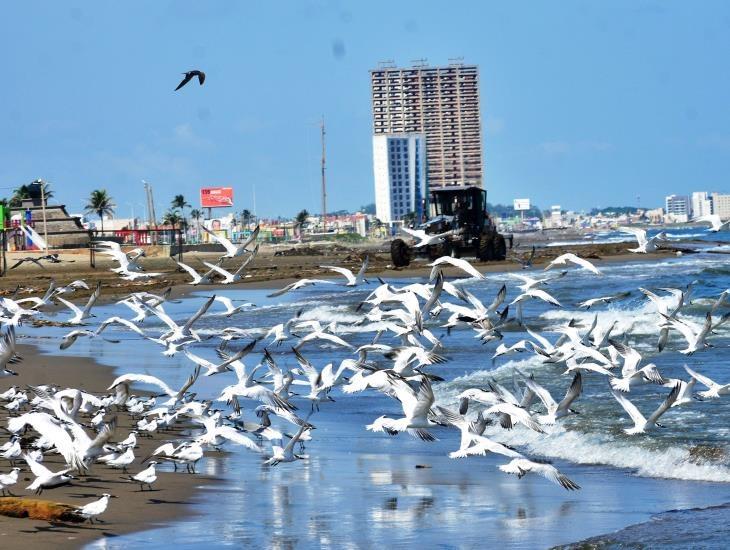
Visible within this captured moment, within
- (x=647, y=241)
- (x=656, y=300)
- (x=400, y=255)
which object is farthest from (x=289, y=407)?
(x=400, y=255)

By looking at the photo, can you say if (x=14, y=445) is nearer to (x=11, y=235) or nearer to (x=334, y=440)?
(x=334, y=440)

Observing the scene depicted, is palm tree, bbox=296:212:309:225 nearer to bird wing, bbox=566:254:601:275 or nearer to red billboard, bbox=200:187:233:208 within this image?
red billboard, bbox=200:187:233:208

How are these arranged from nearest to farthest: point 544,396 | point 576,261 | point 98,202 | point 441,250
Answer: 1. point 544,396
2. point 576,261
3. point 441,250
4. point 98,202

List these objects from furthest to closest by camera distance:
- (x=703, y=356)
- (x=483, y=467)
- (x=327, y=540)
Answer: (x=703, y=356) → (x=483, y=467) → (x=327, y=540)

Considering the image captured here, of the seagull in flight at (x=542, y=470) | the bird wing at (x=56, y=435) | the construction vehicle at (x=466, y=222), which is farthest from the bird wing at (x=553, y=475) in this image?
the construction vehicle at (x=466, y=222)

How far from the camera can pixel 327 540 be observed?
9.15 metres

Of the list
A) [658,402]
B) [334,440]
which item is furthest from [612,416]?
[334,440]

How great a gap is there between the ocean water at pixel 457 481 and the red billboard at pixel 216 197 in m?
127

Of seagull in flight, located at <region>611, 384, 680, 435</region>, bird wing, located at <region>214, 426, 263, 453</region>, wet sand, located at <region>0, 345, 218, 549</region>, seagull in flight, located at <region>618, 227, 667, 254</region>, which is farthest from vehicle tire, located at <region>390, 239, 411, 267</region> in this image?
bird wing, located at <region>214, 426, 263, 453</region>

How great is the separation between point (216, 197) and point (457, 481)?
137 meters

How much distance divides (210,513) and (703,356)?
12.5 meters

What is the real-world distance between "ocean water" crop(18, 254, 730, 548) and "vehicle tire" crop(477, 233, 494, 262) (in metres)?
27.5

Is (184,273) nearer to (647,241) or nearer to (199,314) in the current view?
(647,241)

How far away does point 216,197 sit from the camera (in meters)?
147
